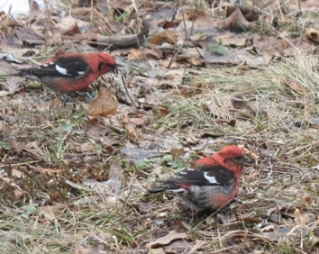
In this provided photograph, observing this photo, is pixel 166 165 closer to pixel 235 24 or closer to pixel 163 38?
pixel 163 38

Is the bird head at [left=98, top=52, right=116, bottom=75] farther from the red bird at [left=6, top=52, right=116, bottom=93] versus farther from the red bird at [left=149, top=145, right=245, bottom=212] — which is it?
the red bird at [left=149, top=145, right=245, bottom=212]

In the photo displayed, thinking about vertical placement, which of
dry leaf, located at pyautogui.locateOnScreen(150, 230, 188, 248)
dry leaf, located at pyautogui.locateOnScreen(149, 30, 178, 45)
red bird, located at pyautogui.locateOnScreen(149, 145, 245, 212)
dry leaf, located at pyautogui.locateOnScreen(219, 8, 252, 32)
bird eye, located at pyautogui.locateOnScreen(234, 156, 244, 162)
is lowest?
dry leaf, located at pyautogui.locateOnScreen(219, 8, 252, 32)

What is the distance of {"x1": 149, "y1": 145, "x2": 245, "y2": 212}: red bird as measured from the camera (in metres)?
4.88

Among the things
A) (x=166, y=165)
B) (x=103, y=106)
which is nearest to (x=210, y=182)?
(x=166, y=165)

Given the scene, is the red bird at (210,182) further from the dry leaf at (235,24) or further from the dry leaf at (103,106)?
the dry leaf at (235,24)

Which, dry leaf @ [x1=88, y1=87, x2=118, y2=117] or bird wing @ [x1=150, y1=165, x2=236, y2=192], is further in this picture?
dry leaf @ [x1=88, y1=87, x2=118, y2=117]

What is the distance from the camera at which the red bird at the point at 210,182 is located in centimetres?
488

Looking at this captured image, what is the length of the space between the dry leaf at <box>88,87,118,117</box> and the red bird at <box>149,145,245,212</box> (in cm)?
144

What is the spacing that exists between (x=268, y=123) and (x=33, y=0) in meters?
3.27

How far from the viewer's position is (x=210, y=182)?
Answer: 495 cm

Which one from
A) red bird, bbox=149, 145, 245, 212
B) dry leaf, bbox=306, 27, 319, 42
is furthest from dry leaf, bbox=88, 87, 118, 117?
dry leaf, bbox=306, 27, 319, 42

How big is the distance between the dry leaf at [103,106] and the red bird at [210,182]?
56.6 inches

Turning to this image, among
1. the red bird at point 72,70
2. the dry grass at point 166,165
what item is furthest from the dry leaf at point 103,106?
the red bird at point 72,70

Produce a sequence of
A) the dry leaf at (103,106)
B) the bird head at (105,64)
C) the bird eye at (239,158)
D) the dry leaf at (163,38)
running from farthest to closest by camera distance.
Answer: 1. the dry leaf at (163,38)
2. the bird head at (105,64)
3. the dry leaf at (103,106)
4. the bird eye at (239,158)
